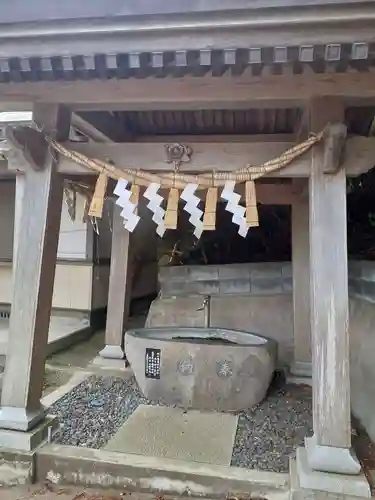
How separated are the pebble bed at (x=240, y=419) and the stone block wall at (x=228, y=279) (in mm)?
1595

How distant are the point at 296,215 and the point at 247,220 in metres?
2.51

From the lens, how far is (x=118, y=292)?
5746 mm

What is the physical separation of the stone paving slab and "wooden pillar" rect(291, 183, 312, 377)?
1.50m

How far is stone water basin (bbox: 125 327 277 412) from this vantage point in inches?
161

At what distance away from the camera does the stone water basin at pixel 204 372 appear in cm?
409

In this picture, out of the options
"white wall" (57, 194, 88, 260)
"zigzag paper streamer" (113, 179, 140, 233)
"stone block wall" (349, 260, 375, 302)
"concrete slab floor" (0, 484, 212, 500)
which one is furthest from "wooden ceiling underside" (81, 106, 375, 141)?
"concrete slab floor" (0, 484, 212, 500)

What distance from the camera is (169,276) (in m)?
6.82

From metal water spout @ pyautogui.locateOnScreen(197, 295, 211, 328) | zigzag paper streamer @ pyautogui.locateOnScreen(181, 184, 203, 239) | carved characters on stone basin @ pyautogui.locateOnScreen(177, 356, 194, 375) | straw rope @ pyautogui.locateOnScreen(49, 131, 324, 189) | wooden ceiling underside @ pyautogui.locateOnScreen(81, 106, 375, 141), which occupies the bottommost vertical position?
carved characters on stone basin @ pyautogui.locateOnScreen(177, 356, 194, 375)

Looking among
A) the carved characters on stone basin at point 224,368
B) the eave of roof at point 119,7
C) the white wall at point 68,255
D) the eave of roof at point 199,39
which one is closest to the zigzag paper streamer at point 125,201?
the eave of roof at point 199,39

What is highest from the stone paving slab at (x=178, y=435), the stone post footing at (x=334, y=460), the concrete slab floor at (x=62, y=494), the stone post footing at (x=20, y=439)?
the stone post footing at (x=334, y=460)

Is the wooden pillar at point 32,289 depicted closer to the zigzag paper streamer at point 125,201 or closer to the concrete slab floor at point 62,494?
the concrete slab floor at point 62,494

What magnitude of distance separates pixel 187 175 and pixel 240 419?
2446 mm

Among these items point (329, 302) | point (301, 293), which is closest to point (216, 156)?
point (329, 302)

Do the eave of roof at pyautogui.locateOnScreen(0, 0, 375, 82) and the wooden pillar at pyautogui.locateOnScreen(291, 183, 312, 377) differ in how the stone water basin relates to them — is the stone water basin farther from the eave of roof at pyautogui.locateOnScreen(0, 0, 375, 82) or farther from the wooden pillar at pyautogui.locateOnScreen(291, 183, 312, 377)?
the eave of roof at pyautogui.locateOnScreen(0, 0, 375, 82)
